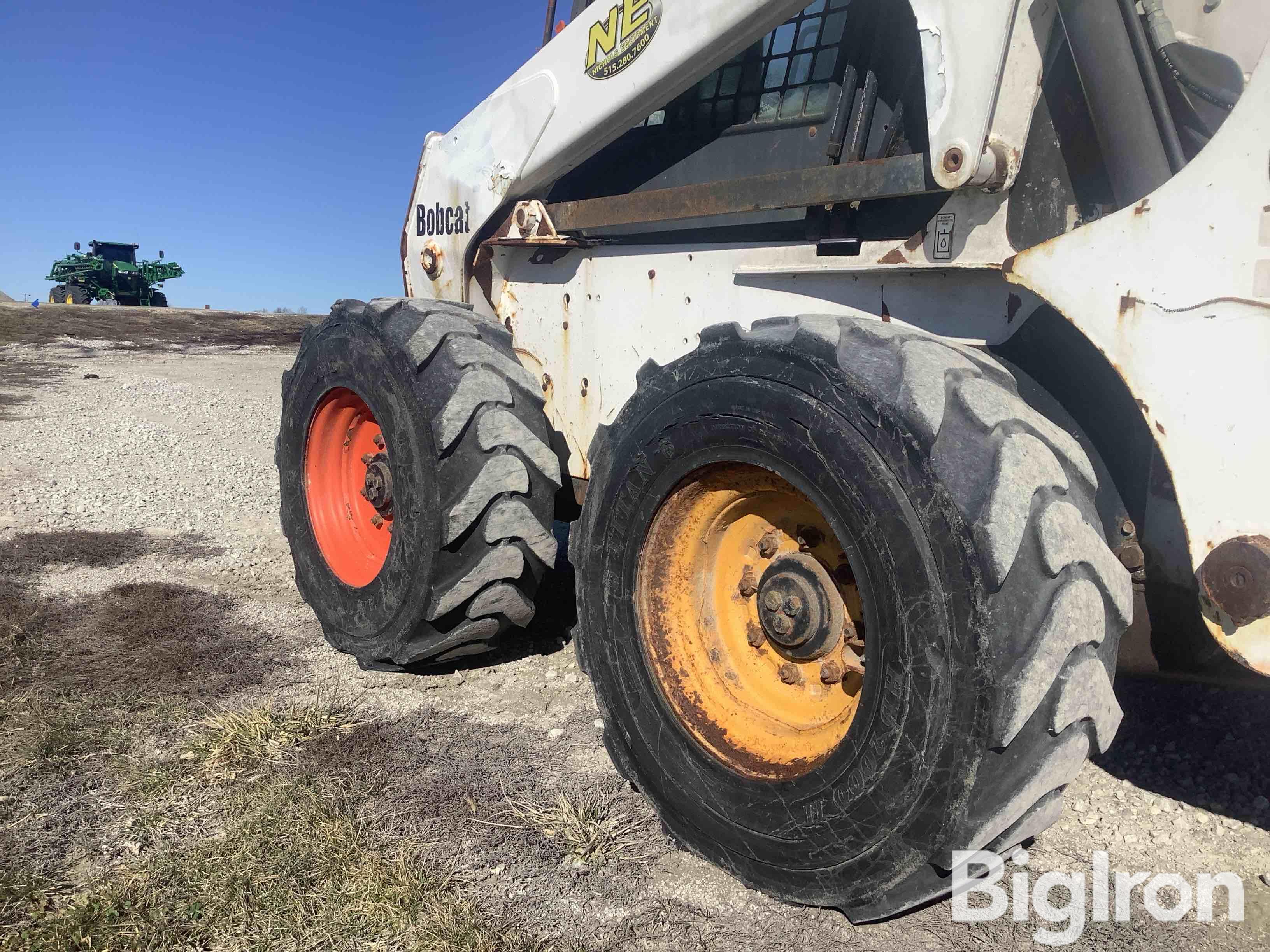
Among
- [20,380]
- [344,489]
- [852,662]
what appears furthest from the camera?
[20,380]

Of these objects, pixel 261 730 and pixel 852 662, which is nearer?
pixel 852 662

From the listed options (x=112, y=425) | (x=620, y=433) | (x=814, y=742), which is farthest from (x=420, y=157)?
(x=112, y=425)

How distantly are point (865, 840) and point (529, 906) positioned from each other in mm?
798

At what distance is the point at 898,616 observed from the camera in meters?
1.83

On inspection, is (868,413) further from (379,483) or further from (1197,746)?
(379,483)

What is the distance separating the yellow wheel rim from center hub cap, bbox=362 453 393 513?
1506 mm

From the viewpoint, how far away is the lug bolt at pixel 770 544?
2484 millimetres

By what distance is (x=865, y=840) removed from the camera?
1888 mm

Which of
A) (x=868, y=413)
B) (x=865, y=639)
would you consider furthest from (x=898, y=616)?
(x=868, y=413)

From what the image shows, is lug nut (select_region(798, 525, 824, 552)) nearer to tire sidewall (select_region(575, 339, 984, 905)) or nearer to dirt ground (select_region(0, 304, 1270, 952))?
tire sidewall (select_region(575, 339, 984, 905))

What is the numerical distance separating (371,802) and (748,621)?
1137 mm

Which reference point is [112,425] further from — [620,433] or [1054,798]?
[1054,798]

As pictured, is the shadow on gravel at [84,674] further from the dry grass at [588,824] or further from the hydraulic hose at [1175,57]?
the hydraulic hose at [1175,57]

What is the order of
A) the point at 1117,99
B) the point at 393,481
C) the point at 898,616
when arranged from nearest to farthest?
the point at 898,616
the point at 1117,99
the point at 393,481
